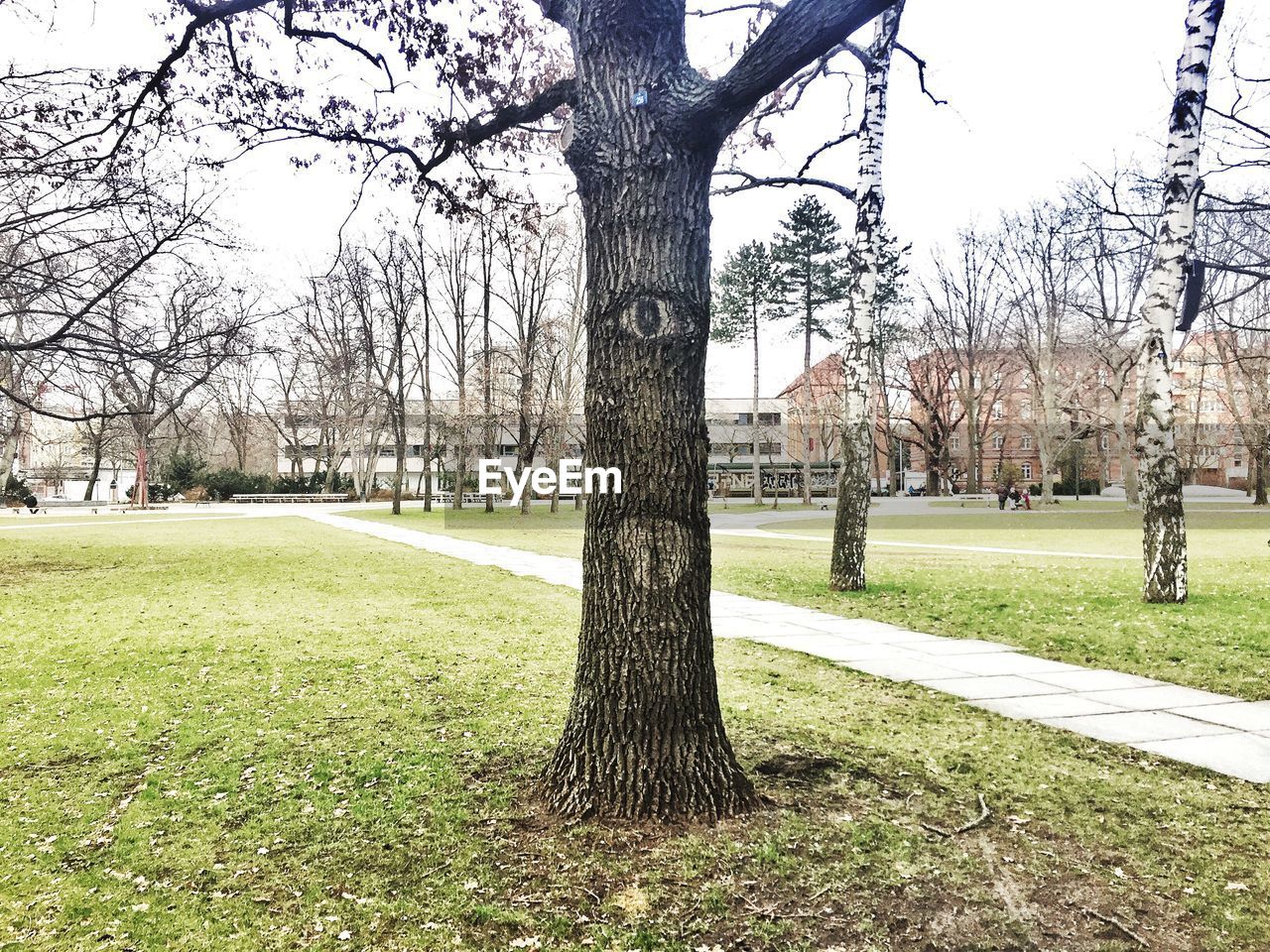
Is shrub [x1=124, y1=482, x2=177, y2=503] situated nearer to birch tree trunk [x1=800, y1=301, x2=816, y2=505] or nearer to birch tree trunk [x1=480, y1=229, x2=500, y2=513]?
birch tree trunk [x1=480, y1=229, x2=500, y2=513]

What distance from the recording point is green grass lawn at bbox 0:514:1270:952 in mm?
2502

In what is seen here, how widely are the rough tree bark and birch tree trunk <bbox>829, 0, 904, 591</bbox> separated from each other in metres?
7.10

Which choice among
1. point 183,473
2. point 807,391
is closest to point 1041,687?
point 807,391

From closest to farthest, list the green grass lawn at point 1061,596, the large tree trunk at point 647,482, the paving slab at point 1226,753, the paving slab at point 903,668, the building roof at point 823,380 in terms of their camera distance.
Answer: the large tree trunk at point 647,482 < the paving slab at point 1226,753 < the paving slab at point 903,668 < the green grass lawn at point 1061,596 < the building roof at point 823,380

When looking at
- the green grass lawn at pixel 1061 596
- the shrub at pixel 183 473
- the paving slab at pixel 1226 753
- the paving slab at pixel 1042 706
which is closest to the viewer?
the paving slab at pixel 1226 753

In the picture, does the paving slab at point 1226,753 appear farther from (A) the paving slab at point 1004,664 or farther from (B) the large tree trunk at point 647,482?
(B) the large tree trunk at point 647,482

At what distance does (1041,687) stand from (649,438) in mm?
3879

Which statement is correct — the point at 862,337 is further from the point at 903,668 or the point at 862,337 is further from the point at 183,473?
the point at 183,473

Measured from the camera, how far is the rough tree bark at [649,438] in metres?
3.22

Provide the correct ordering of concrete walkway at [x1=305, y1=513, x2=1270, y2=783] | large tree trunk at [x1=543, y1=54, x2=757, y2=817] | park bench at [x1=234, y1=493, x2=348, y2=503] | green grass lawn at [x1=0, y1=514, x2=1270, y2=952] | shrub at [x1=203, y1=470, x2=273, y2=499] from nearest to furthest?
1. green grass lawn at [x1=0, y1=514, x2=1270, y2=952]
2. large tree trunk at [x1=543, y1=54, x2=757, y2=817]
3. concrete walkway at [x1=305, y1=513, x2=1270, y2=783]
4. park bench at [x1=234, y1=493, x2=348, y2=503]
5. shrub at [x1=203, y1=470, x2=273, y2=499]

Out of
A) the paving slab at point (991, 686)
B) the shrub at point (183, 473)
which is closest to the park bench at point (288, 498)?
the shrub at point (183, 473)

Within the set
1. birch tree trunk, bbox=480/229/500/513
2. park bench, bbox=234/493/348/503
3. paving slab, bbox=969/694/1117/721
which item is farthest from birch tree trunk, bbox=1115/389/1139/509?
park bench, bbox=234/493/348/503

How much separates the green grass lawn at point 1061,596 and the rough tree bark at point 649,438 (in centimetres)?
429

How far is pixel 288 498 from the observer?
5109cm
